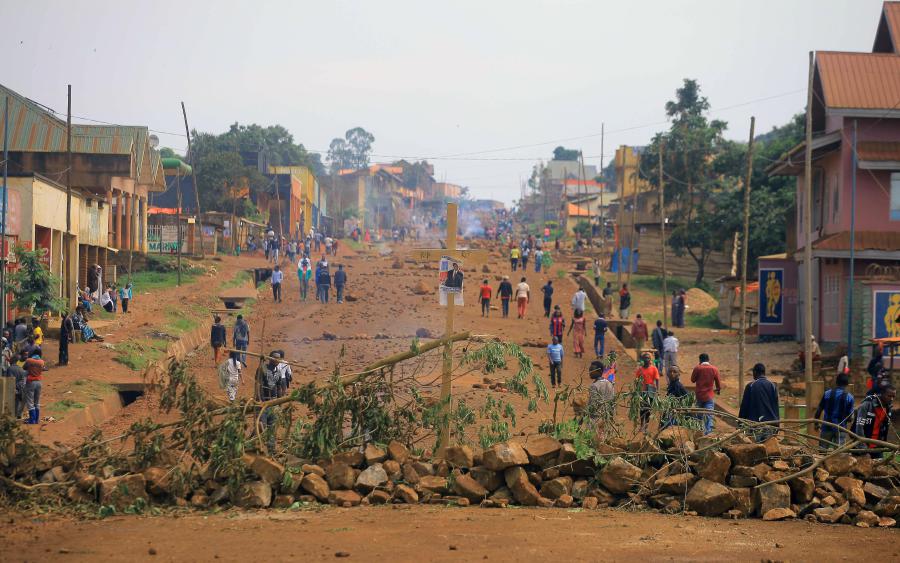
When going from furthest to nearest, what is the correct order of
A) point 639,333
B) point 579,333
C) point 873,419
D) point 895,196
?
point 895,196 < point 639,333 < point 579,333 < point 873,419

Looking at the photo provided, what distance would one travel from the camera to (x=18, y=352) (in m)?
20.0

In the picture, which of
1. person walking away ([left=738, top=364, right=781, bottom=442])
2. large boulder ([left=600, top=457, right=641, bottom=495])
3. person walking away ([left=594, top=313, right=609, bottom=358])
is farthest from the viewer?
person walking away ([left=594, top=313, right=609, bottom=358])

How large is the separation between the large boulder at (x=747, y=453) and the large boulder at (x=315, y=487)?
15.5 ft

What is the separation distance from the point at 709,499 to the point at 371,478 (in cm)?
387

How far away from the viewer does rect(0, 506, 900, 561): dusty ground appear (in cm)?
916

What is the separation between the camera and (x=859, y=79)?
99.0 feet

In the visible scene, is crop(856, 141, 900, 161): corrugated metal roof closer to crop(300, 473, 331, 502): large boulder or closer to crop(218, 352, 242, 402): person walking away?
crop(218, 352, 242, 402): person walking away

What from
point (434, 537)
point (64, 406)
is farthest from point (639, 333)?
point (434, 537)

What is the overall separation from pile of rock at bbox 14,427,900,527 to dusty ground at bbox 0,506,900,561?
0.30 metres

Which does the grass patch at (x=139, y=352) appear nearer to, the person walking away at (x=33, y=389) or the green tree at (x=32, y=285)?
the green tree at (x=32, y=285)

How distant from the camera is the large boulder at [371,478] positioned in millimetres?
11383

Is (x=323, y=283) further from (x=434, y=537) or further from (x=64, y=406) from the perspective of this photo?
(x=434, y=537)

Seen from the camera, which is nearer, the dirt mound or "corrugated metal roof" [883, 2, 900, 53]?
"corrugated metal roof" [883, 2, 900, 53]

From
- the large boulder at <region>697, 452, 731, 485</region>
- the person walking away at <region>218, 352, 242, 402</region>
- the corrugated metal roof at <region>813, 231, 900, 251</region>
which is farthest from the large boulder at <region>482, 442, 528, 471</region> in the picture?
the corrugated metal roof at <region>813, 231, 900, 251</region>
